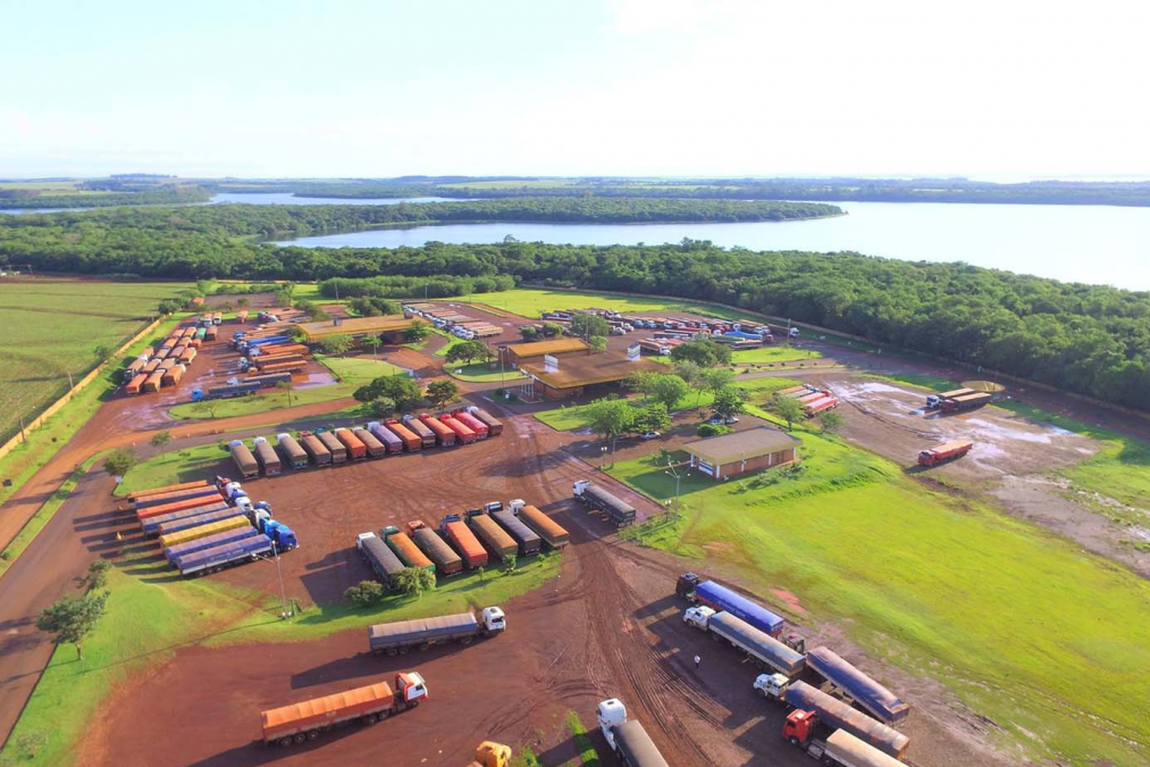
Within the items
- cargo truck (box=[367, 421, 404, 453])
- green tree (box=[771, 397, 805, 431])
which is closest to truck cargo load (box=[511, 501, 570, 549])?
cargo truck (box=[367, 421, 404, 453])

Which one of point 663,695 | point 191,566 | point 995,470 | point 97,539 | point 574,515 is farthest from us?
point 995,470

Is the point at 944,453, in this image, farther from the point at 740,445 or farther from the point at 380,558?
the point at 380,558

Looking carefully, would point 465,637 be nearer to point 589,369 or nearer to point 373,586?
point 373,586

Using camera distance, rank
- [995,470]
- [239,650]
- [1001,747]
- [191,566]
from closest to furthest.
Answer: [1001,747]
[239,650]
[191,566]
[995,470]

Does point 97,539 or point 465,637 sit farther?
point 97,539

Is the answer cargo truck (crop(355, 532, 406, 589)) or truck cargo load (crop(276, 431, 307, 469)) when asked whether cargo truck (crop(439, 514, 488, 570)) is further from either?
truck cargo load (crop(276, 431, 307, 469))

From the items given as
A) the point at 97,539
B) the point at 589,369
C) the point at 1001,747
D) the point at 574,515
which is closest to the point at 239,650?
the point at 97,539


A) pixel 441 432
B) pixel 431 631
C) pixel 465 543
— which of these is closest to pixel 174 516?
pixel 465 543
